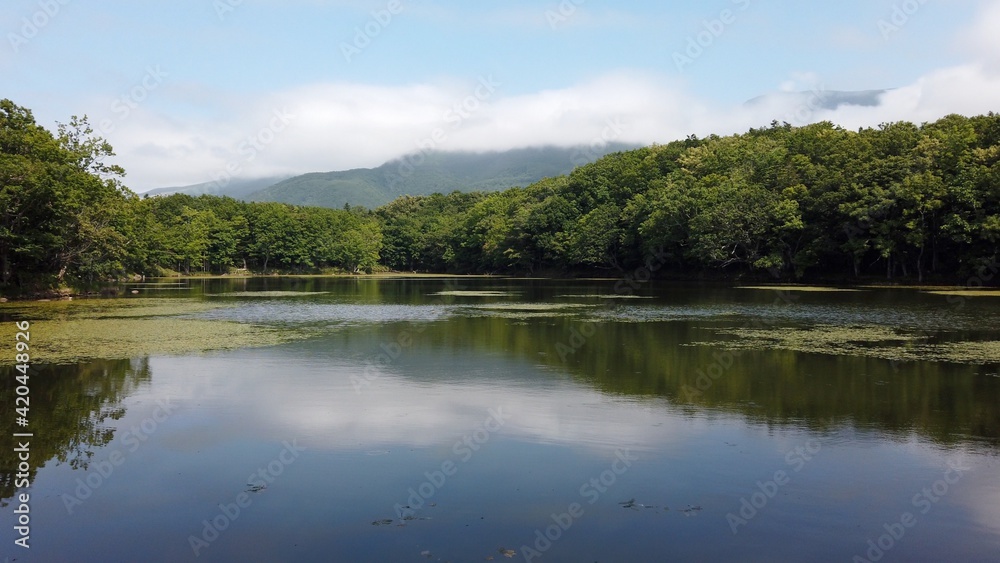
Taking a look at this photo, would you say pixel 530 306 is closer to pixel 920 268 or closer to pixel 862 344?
pixel 862 344

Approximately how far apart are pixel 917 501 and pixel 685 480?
2177mm

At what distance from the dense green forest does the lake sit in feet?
72.1

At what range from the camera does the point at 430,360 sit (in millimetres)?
16078

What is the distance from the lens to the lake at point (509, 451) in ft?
20.0

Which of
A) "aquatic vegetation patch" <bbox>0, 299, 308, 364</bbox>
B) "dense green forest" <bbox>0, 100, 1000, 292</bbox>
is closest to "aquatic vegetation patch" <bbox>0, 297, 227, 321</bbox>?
"aquatic vegetation patch" <bbox>0, 299, 308, 364</bbox>

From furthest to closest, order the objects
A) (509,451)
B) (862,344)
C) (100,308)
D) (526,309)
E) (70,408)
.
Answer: (100,308), (526,309), (862,344), (70,408), (509,451)

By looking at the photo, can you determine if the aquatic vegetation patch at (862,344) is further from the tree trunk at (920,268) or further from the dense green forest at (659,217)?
the tree trunk at (920,268)

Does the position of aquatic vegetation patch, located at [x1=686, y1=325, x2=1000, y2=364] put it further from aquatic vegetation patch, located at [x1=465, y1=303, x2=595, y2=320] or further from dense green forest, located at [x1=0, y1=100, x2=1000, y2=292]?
dense green forest, located at [x1=0, y1=100, x2=1000, y2=292]

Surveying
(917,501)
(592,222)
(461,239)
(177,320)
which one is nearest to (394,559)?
(917,501)

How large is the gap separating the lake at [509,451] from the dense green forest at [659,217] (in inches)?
865

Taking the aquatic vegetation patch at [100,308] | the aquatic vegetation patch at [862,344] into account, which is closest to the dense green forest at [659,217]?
the aquatic vegetation patch at [100,308]

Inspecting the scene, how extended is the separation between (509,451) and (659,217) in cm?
5868

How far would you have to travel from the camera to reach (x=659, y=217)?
6500cm

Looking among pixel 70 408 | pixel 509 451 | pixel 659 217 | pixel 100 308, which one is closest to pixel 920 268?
pixel 659 217
